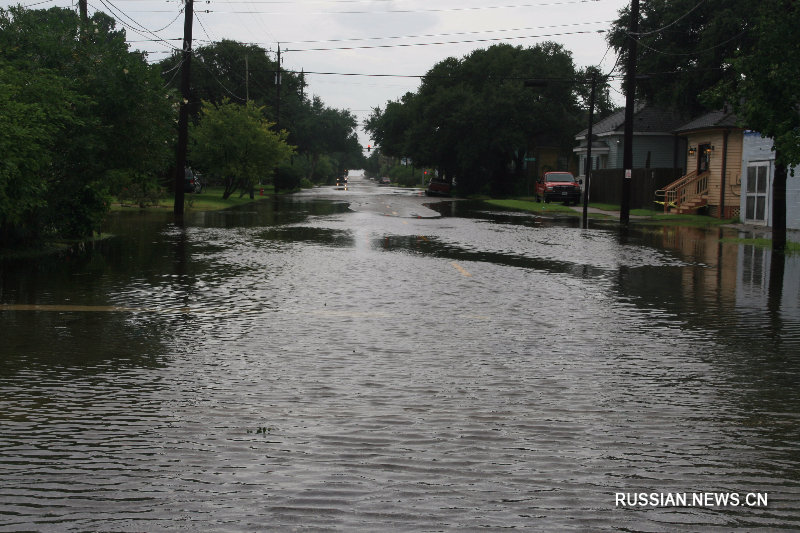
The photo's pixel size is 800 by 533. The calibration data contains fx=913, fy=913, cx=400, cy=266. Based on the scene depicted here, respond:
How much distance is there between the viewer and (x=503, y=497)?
4875 millimetres

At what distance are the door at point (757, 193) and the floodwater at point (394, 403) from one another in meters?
21.6

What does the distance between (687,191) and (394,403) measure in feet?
136

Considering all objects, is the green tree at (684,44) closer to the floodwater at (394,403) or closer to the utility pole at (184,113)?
the utility pole at (184,113)

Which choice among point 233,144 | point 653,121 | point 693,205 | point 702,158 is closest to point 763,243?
point 693,205

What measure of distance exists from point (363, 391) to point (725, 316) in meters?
6.37

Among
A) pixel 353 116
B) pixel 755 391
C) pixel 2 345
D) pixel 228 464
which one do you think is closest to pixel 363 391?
pixel 228 464

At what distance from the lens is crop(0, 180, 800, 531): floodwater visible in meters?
4.75

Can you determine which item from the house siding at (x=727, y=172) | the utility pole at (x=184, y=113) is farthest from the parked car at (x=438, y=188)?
the utility pole at (x=184, y=113)

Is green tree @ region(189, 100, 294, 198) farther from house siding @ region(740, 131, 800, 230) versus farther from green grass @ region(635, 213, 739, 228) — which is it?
house siding @ region(740, 131, 800, 230)

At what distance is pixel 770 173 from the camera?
3481 cm

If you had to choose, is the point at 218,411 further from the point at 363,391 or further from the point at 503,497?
the point at 503,497

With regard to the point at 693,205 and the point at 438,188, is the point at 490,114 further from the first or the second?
the point at 693,205

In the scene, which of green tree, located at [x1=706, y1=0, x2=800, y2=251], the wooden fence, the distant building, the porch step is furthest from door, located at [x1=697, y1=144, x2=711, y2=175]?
green tree, located at [x1=706, y1=0, x2=800, y2=251]

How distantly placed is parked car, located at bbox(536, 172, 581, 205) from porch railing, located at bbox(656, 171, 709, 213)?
40.1 feet
